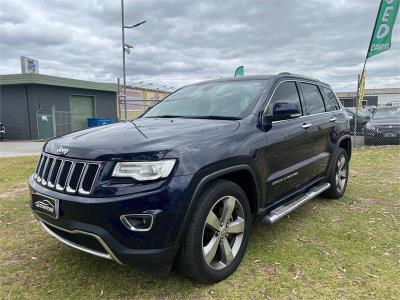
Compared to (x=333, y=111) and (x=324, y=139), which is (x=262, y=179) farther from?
(x=333, y=111)

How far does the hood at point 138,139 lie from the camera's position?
101 inches

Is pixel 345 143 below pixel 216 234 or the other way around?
the other way around

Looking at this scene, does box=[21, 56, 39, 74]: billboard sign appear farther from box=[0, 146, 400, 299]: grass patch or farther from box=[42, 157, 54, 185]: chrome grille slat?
box=[42, 157, 54, 185]: chrome grille slat

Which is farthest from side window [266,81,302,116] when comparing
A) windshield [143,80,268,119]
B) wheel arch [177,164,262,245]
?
wheel arch [177,164,262,245]

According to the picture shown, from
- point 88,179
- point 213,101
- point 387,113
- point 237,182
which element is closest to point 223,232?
point 237,182

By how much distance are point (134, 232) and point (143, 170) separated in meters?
0.44

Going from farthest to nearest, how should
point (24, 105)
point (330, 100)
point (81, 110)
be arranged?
point (81, 110) → point (24, 105) → point (330, 100)

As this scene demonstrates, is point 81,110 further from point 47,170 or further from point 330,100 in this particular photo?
point 47,170

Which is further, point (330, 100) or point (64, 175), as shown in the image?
point (330, 100)

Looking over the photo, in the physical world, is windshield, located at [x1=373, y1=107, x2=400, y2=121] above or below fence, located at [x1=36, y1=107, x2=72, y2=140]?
above

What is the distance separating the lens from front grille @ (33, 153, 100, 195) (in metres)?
2.56

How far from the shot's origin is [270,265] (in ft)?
10.9

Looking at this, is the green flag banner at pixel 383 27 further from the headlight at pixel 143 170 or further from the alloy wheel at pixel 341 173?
the headlight at pixel 143 170

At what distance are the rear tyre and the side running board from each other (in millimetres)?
485
